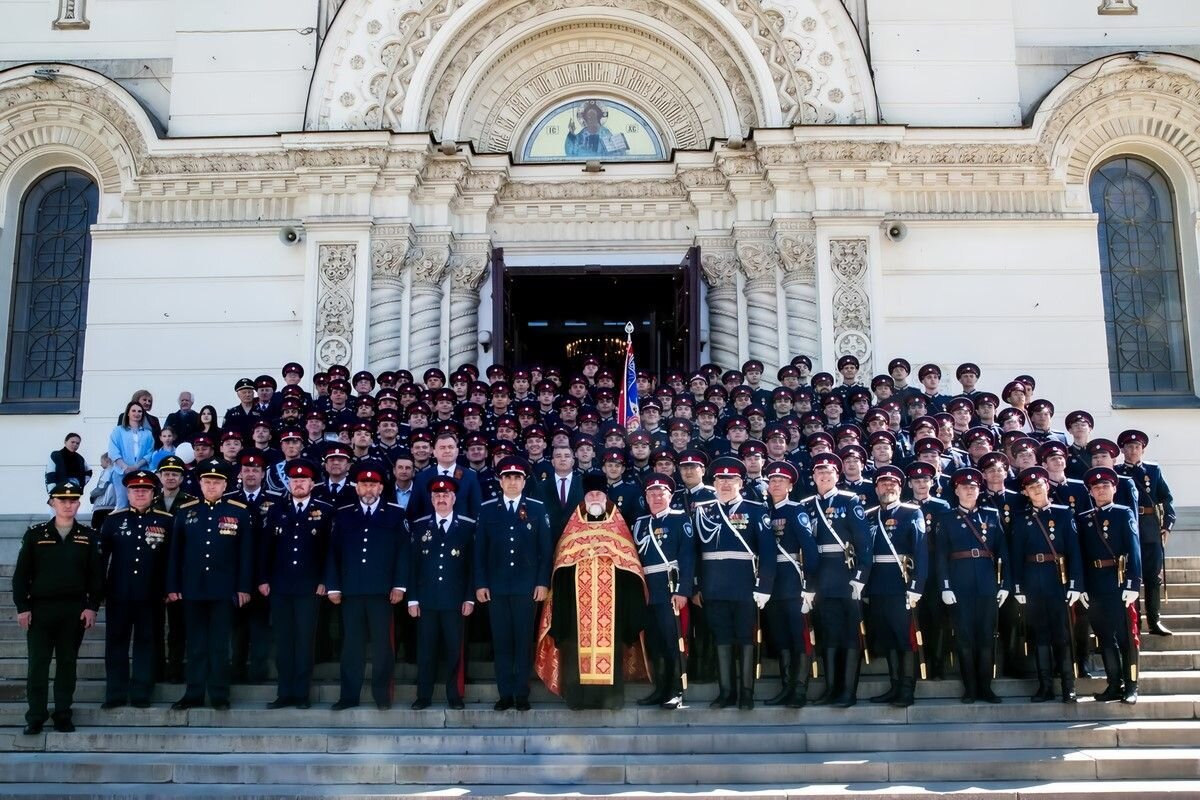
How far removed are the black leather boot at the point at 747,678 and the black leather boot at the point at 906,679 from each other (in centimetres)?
110

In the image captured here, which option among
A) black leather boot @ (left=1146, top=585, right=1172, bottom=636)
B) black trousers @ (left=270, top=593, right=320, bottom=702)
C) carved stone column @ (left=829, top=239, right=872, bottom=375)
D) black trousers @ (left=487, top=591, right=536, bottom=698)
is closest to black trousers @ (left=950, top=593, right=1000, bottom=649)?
black leather boot @ (left=1146, top=585, right=1172, bottom=636)

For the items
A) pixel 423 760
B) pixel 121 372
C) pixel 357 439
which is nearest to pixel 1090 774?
pixel 423 760

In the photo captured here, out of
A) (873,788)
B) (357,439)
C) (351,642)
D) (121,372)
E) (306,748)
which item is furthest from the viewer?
(121,372)

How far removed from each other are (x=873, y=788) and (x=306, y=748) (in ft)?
13.0

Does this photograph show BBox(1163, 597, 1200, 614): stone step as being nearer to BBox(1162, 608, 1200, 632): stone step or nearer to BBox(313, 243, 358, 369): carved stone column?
BBox(1162, 608, 1200, 632): stone step

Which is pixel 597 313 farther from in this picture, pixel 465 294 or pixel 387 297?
pixel 387 297

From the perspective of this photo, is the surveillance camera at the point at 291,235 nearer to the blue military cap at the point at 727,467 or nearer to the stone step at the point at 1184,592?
the blue military cap at the point at 727,467

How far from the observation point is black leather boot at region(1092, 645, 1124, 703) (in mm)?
8477

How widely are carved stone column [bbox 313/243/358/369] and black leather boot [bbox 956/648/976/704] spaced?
828cm

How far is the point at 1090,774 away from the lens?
755cm

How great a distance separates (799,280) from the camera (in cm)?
1401

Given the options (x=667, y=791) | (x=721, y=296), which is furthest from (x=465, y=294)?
A: (x=667, y=791)

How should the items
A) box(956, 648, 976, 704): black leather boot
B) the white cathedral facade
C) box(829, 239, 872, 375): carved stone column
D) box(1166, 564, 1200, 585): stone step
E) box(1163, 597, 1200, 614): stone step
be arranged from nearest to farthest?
box(956, 648, 976, 704): black leather boot → box(1163, 597, 1200, 614): stone step → box(1166, 564, 1200, 585): stone step → box(829, 239, 872, 375): carved stone column → the white cathedral facade

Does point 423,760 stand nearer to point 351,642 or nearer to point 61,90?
point 351,642
